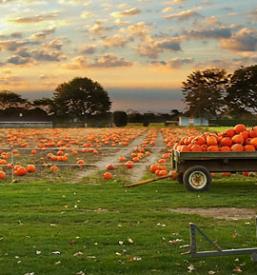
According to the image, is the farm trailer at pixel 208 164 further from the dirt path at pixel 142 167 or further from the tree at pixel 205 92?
the tree at pixel 205 92

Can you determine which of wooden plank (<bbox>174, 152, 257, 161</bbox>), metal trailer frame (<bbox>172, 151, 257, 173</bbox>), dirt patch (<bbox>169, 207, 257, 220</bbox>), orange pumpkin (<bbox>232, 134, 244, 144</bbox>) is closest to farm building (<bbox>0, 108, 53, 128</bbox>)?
orange pumpkin (<bbox>232, 134, 244, 144</bbox>)

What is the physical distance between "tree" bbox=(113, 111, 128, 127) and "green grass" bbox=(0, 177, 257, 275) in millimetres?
82043

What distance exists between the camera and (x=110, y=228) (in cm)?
979

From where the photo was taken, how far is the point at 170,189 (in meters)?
14.7

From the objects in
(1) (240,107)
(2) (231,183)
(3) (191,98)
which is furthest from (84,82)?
(2) (231,183)

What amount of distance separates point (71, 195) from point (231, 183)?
15.4ft

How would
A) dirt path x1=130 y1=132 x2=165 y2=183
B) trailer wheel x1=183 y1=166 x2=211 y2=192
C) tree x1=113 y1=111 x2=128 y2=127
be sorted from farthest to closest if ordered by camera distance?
tree x1=113 y1=111 x2=128 y2=127 → dirt path x1=130 y1=132 x2=165 y2=183 → trailer wheel x1=183 y1=166 x2=211 y2=192

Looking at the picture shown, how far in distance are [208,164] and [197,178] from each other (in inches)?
17.5

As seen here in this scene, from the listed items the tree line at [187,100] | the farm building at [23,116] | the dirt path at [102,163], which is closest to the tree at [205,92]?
the tree line at [187,100]

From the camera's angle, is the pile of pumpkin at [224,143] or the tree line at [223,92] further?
the tree line at [223,92]

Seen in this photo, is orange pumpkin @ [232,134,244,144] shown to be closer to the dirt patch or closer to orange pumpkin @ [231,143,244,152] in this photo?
orange pumpkin @ [231,143,244,152]

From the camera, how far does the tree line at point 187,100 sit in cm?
12612

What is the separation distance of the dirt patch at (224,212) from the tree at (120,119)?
279ft

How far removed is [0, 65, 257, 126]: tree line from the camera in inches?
4966
